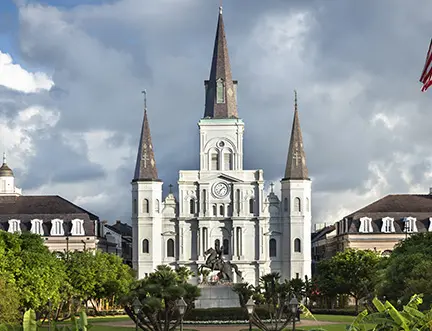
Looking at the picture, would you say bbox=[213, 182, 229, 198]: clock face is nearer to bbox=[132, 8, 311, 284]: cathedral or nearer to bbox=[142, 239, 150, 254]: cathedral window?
bbox=[132, 8, 311, 284]: cathedral

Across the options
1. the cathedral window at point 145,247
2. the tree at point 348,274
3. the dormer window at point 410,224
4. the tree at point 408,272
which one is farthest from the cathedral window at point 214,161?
the tree at point 408,272

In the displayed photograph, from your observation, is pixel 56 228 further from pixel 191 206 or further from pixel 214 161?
pixel 214 161

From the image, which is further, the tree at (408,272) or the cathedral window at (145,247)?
the cathedral window at (145,247)

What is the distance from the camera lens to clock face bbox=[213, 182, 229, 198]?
132 metres

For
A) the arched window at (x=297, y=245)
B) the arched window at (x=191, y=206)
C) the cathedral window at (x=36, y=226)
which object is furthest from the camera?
the arched window at (x=191, y=206)

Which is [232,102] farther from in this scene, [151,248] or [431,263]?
[431,263]

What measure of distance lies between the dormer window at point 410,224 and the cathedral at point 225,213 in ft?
41.4

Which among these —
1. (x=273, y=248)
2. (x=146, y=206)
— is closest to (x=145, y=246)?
(x=146, y=206)

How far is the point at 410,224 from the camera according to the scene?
428 feet

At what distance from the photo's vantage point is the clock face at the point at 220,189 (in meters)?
132

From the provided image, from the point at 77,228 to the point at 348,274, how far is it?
43.5m

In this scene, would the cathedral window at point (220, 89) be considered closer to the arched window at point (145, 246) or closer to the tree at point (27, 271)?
the arched window at point (145, 246)

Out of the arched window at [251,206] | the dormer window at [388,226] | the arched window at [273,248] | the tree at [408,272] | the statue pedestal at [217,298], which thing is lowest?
the statue pedestal at [217,298]

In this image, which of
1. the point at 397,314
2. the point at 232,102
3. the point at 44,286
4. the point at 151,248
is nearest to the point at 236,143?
the point at 232,102
